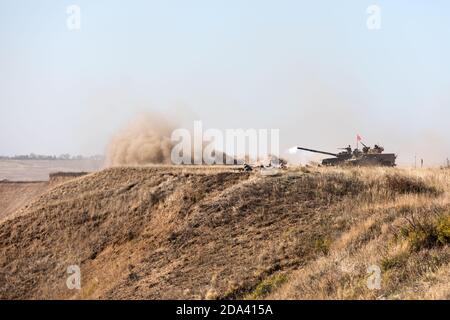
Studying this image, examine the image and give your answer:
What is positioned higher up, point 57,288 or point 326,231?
point 326,231

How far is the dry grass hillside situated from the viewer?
750 inches

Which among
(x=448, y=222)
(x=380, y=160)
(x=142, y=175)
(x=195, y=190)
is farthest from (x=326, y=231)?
(x=380, y=160)

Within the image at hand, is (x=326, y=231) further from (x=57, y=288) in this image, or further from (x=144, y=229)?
(x=57, y=288)

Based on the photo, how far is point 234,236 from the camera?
79.1 feet

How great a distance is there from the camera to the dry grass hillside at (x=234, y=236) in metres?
19.0

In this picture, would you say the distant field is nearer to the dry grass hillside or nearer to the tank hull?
the tank hull

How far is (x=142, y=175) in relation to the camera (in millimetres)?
32906

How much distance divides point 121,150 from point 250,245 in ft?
92.0

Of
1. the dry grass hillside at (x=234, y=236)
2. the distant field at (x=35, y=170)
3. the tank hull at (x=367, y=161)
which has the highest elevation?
the tank hull at (x=367, y=161)
